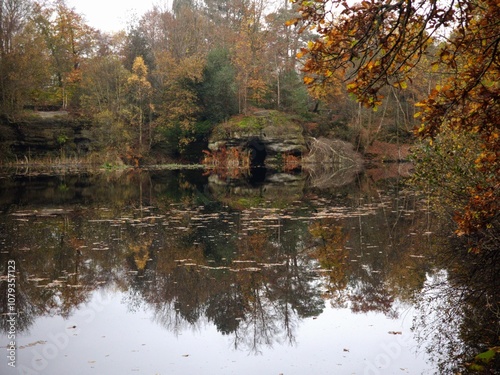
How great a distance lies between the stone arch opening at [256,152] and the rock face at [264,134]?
0.17 meters

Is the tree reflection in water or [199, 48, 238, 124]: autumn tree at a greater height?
[199, 48, 238, 124]: autumn tree

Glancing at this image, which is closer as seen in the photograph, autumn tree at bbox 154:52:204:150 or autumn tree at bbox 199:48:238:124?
autumn tree at bbox 154:52:204:150

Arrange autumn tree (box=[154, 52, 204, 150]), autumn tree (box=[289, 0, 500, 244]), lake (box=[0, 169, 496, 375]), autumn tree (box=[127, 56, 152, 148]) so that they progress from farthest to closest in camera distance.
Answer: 1. autumn tree (box=[127, 56, 152, 148])
2. autumn tree (box=[154, 52, 204, 150])
3. lake (box=[0, 169, 496, 375])
4. autumn tree (box=[289, 0, 500, 244])

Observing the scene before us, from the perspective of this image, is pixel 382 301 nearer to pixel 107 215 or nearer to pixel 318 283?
pixel 318 283

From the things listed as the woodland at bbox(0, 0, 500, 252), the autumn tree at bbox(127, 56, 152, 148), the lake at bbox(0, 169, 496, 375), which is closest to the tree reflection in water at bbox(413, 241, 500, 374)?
the lake at bbox(0, 169, 496, 375)

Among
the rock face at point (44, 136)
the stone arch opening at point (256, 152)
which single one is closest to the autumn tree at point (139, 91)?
the rock face at point (44, 136)

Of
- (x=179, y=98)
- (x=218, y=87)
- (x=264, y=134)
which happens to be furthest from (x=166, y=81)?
(x=264, y=134)

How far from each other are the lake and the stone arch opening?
26.5 metres

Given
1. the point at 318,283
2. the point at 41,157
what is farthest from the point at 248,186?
the point at 41,157

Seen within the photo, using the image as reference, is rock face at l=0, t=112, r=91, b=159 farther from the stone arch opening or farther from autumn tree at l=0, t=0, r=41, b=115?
the stone arch opening

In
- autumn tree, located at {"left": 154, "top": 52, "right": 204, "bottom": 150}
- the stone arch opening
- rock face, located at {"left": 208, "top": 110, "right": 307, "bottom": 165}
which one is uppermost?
autumn tree, located at {"left": 154, "top": 52, "right": 204, "bottom": 150}

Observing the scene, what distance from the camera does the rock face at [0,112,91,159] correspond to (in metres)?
34.9

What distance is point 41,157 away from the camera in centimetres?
3681

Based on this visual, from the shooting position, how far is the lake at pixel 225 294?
5199 millimetres
